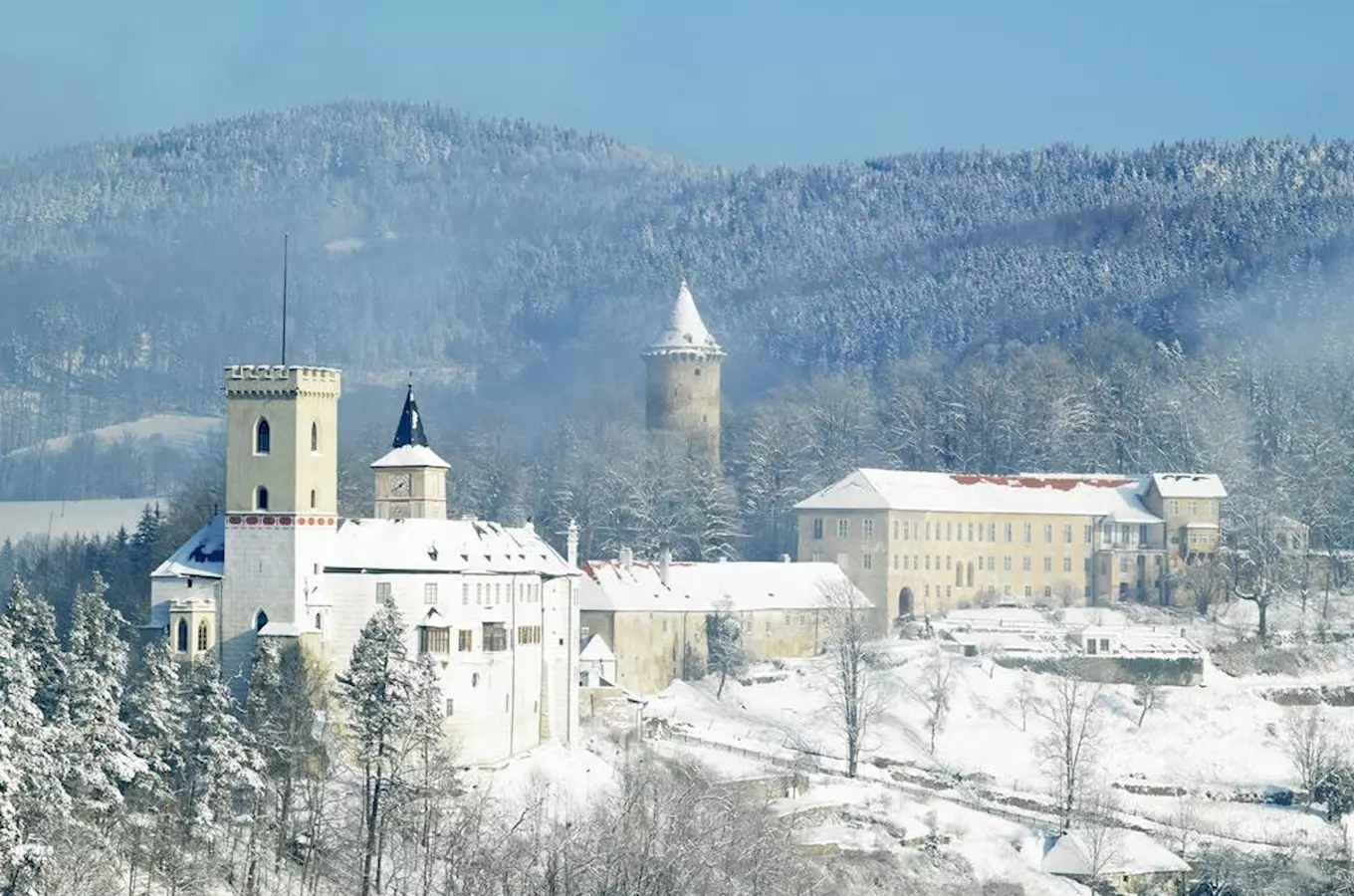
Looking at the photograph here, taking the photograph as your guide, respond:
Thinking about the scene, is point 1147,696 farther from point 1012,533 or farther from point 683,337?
point 683,337

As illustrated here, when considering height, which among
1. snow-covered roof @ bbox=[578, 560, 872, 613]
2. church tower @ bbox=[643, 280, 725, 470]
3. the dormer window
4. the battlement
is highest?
church tower @ bbox=[643, 280, 725, 470]

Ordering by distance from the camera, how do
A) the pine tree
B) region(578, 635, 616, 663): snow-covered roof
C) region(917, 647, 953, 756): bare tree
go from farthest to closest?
1. region(578, 635, 616, 663): snow-covered roof
2. region(917, 647, 953, 756): bare tree
3. the pine tree

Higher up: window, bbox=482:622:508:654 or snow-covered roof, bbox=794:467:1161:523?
snow-covered roof, bbox=794:467:1161:523

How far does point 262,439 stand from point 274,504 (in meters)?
1.75

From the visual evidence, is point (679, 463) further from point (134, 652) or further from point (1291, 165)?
point (1291, 165)

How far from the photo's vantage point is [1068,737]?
82562 mm

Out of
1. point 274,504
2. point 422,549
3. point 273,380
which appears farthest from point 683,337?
point 274,504

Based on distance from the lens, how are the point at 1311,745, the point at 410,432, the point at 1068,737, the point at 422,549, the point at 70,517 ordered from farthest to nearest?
the point at 70,517 < the point at 1311,745 < the point at 410,432 < the point at 1068,737 < the point at 422,549

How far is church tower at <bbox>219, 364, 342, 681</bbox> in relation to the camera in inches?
2950

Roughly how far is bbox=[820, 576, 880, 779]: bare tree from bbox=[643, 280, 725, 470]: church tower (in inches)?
989

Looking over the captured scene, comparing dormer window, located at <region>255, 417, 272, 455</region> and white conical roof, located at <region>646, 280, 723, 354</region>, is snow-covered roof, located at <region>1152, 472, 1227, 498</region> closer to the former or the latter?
white conical roof, located at <region>646, 280, 723, 354</region>

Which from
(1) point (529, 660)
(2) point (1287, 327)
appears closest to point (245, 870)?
(1) point (529, 660)

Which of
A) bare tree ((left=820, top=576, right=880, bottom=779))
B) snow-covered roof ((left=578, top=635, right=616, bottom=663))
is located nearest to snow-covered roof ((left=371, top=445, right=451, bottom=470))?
snow-covered roof ((left=578, top=635, right=616, bottom=663))

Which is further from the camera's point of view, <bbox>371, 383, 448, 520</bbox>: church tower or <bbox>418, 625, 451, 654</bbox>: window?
<bbox>371, 383, 448, 520</bbox>: church tower
